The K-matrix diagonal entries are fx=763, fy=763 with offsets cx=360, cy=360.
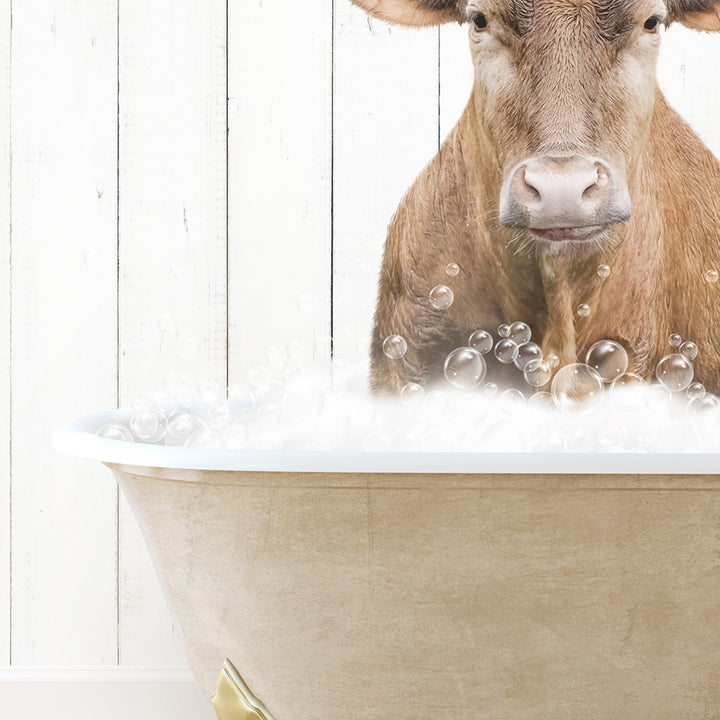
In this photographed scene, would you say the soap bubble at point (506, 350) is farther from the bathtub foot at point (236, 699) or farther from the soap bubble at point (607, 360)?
the bathtub foot at point (236, 699)

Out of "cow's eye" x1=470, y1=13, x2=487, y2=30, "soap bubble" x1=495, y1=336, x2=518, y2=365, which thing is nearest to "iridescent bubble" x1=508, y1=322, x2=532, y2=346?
"soap bubble" x1=495, y1=336, x2=518, y2=365

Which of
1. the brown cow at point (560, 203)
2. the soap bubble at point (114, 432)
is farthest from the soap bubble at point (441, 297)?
the soap bubble at point (114, 432)

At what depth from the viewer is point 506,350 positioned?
1.37 metres

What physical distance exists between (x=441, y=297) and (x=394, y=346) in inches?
5.0

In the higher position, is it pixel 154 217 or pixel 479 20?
pixel 479 20

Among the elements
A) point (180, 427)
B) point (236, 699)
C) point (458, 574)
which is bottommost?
point (236, 699)

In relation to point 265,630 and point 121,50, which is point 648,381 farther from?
point 121,50

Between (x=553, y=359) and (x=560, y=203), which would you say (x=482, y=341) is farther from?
(x=560, y=203)

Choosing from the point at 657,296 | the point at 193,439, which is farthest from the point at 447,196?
the point at 193,439

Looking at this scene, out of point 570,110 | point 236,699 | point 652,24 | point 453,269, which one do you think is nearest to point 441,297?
point 453,269

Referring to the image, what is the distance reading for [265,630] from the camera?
0.88 metres

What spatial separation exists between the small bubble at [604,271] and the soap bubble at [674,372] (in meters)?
0.18

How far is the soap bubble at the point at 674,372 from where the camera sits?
132 cm

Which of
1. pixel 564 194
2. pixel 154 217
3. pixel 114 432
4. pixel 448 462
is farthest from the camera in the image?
pixel 154 217
